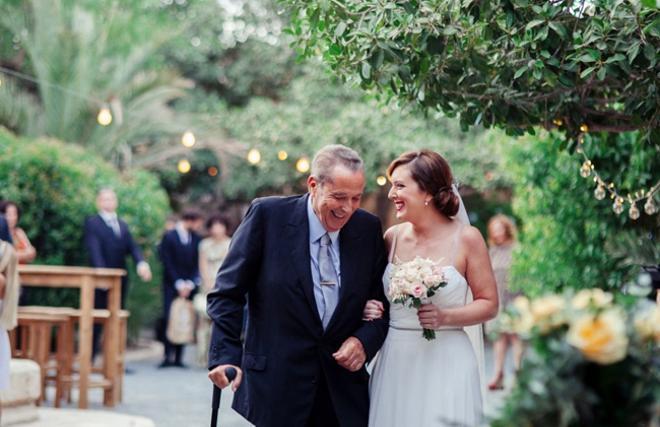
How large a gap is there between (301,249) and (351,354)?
0.56 m

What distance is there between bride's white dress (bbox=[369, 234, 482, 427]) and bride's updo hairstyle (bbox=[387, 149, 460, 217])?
0.35 meters

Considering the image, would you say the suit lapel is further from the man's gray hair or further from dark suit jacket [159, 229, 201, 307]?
dark suit jacket [159, 229, 201, 307]

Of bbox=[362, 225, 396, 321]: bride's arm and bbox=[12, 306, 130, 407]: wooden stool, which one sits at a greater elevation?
bbox=[362, 225, 396, 321]: bride's arm

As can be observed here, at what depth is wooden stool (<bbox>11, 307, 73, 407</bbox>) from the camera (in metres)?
10.9

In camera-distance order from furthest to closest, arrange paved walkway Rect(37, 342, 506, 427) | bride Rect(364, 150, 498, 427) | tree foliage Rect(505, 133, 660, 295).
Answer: paved walkway Rect(37, 342, 506, 427)
tree foliage Rect(505, 133, 660, 295)
bride Rect(364, 150, 498, 427)

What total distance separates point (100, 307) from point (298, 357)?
26.8 ft

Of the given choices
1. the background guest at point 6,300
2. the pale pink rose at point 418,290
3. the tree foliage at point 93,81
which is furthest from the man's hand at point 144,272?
the pale pink rose at point 418,290

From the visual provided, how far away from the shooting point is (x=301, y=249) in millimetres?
5418

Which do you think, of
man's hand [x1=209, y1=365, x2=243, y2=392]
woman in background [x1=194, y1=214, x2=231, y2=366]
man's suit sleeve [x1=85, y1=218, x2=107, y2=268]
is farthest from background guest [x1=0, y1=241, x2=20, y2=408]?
woman in background [x1=194, y1=214, x2=231, y2=366]

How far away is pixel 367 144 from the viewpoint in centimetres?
2094

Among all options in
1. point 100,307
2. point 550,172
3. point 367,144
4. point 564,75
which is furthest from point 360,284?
point 367,144

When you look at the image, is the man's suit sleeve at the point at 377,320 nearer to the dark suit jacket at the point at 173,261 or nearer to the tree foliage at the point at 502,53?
the tree foliage at the point at 502,53

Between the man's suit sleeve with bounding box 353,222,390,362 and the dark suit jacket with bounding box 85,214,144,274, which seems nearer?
the man's suit sleeve with bounding box 353,222,390,362

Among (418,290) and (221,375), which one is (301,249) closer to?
(418,290)
